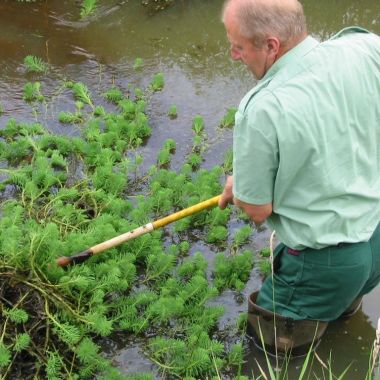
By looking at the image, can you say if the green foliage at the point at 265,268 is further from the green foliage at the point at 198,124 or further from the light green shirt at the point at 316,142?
the green foliage at the point at 198,124

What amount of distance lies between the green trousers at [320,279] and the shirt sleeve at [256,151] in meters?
0.57

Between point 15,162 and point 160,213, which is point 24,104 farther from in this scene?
point 160,213

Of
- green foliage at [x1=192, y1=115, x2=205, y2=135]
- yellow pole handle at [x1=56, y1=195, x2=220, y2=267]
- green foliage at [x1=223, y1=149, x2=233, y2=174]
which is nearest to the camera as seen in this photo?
yellow pole handle at [x1=56, y1=195, x2=220, y2=267]

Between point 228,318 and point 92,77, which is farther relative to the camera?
point 92,77

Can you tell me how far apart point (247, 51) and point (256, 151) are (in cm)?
51

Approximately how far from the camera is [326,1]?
868cm

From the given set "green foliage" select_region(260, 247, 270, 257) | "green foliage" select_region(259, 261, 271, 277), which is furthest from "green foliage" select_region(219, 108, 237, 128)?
"green foliage" select_region(259, 261, 271, 277)

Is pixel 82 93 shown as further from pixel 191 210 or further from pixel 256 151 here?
pixel 256 151

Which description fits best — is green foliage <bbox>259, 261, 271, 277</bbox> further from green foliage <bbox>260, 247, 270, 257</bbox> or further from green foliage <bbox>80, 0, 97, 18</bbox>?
green foliage <bbox>80, 0, 97, 18</bbox>

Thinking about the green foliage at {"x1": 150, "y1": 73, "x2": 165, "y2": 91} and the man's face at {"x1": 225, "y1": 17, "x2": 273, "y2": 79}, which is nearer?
the man's face at {"x1": 225, "y1": 17, "x2": 273, "y2": 79}

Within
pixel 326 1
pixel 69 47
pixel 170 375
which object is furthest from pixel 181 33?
pixel 170 375

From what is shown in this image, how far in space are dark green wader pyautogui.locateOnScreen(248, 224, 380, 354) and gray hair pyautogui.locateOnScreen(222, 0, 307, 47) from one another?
4.19ft

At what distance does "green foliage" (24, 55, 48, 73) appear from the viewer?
6.73m

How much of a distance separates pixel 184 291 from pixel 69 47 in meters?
4.13
